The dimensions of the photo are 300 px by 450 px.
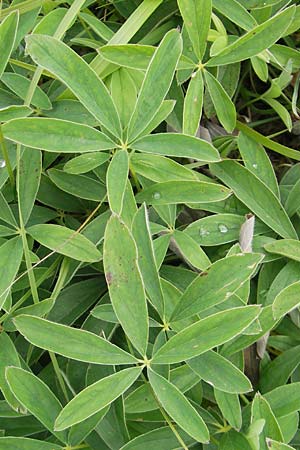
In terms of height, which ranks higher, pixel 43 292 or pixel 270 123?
pixel 270 123

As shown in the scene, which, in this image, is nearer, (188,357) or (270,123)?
(188,357)

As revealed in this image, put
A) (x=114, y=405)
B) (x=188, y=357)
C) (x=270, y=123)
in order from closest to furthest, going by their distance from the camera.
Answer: (x=188, y=357)
(x=114, y=405)
(x=270, y=123)

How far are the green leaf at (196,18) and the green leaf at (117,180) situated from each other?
0.87 feet

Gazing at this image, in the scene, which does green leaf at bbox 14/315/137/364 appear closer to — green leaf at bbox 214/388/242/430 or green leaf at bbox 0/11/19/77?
green leaf at bbox 214/388/242/430

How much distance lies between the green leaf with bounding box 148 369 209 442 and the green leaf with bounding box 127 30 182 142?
42 centimetres

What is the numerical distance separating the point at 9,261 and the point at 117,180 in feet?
0.75

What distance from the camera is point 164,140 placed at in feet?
3.67

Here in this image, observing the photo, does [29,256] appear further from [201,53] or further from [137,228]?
[201,53]

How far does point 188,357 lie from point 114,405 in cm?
21

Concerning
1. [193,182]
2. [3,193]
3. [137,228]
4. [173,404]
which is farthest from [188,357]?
[3,193]

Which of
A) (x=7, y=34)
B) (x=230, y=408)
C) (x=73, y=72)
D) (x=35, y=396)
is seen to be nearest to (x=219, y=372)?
(x=230, y=408)

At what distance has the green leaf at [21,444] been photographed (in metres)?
1.04

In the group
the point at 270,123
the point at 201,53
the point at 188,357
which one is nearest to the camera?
the point at 188,357

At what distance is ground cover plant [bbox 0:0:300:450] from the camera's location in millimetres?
998
